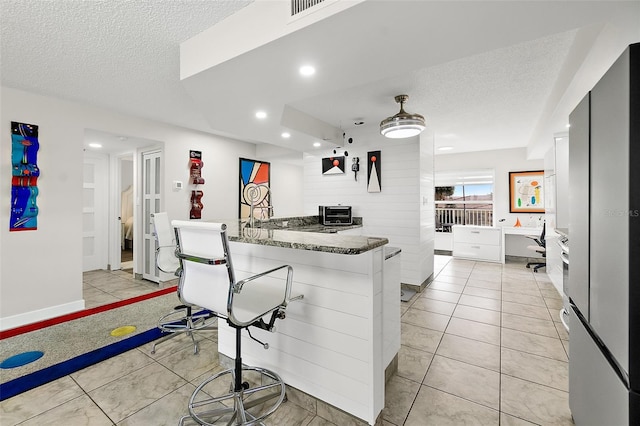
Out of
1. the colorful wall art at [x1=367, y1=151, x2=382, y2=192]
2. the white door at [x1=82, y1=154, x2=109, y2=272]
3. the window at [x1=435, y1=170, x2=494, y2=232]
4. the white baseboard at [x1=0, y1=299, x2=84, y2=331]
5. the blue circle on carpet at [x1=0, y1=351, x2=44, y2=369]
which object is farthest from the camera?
the window at [x1=435, y1=170, x2=494, y2=232]

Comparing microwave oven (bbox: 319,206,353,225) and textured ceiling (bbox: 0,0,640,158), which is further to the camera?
microwave oven (bbox: 319,206,353,225)

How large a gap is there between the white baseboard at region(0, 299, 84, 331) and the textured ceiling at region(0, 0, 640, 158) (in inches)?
100

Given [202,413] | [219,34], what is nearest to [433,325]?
[202,413]

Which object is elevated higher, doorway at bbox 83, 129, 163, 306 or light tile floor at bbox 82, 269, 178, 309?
doorway at bbox 83, 129, 163, 306

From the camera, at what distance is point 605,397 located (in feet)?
3.90

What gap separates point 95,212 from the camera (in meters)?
5.46

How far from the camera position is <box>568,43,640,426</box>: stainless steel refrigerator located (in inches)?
38.4

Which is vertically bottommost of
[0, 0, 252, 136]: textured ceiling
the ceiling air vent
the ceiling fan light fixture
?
the ceiling fan light fixture

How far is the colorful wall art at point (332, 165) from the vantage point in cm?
480

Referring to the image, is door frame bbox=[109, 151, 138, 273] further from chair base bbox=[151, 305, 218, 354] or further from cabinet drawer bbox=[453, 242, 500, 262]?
cabinet drawer bbox=[453, 242, 500, 262]

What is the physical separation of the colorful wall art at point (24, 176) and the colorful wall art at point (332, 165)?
3.79 m

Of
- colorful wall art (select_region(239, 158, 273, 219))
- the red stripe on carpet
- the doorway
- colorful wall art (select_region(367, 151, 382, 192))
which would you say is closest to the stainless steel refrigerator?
colorful wall art (select_region(367, 151, 382, 192))

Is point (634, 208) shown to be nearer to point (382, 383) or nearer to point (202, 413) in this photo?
point (382, 383)

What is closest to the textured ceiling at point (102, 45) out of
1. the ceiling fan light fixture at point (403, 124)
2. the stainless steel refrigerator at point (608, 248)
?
the ceiling fan light fixture at point (403, 124)
